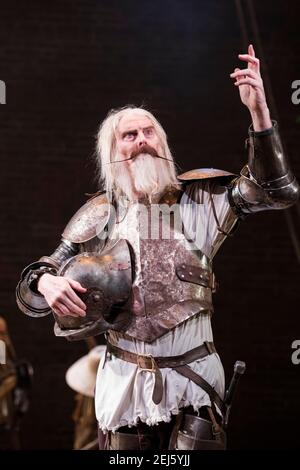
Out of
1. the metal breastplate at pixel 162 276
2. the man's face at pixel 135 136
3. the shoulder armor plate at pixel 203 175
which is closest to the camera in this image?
the metal breastplate at pixel 162 276

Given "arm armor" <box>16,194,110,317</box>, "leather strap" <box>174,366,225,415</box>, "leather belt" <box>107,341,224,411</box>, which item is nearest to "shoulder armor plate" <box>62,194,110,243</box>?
"arm armor" <box>16,194,110,317</box>

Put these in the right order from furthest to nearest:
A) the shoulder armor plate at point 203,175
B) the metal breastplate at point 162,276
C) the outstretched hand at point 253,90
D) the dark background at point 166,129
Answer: the dark background at point 166,129 → the shoulder armor plate at point 203,175 → the metal breastplate at point 162,276 → the outstretched hand at point 253,90

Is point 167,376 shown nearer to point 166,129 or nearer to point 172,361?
point 172,361

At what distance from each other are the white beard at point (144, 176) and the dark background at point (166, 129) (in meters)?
1.77

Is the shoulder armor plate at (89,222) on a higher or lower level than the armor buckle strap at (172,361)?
higher

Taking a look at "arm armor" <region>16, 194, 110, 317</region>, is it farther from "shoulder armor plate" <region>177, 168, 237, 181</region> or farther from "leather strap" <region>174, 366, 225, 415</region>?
"leather strap" <region>174, 366, 225, 415</region>

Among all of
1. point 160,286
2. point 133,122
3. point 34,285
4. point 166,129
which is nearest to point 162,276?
point 160,286

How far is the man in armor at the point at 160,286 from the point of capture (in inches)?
95.4

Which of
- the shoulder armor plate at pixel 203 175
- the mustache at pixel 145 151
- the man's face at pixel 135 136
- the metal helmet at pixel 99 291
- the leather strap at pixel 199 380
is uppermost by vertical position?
the man's face at pixel 135 136

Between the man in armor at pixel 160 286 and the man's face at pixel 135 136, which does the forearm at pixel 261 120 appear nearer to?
the man in armor at pixel 160 286

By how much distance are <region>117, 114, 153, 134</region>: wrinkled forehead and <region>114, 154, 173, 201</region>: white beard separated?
107mm

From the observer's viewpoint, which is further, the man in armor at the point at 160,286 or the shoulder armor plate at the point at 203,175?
the shoulder armor plate at the point at 203,175

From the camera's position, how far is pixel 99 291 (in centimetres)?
247

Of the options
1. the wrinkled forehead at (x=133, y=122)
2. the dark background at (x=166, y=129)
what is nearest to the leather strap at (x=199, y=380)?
the wrinkled forehead at (x=133, y=122)
